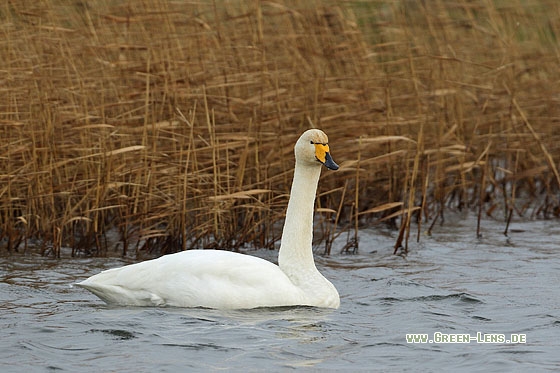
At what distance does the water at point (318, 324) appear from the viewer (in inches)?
228

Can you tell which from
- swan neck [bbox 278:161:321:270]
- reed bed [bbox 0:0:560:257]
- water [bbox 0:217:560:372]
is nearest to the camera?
water [bbox 0:217:560:372]

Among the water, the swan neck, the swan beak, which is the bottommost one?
the water

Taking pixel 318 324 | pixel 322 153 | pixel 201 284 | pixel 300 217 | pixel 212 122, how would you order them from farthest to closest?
pixel 212 122, pixel 300 217, pixel 322 153, pixel 201 284, pixel 318 324

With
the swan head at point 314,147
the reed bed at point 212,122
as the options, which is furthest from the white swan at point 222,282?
the reed bed at point 212,122

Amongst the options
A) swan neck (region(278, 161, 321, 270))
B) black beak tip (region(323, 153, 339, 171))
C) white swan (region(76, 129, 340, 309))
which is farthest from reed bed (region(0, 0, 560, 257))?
black beak tip (region(323, 153, 339, 171))

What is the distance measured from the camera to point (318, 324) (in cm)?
659

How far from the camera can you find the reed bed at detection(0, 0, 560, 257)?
8.70 metres

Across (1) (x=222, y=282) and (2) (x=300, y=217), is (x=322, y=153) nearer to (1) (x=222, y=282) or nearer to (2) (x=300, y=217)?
(2) (x=300, y=217)

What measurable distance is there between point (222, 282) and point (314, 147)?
103cm

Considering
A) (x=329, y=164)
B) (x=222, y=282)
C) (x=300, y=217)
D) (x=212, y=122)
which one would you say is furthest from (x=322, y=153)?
(x=212, y=122)

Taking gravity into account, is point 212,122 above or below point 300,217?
above

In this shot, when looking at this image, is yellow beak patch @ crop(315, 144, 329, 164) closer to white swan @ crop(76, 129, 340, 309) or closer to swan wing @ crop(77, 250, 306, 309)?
white swan @ crop(76, 129, 340, 309)

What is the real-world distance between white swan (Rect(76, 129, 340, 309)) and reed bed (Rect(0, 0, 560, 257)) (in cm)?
164

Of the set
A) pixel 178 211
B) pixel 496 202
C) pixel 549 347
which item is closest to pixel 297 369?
pixel 549 347
